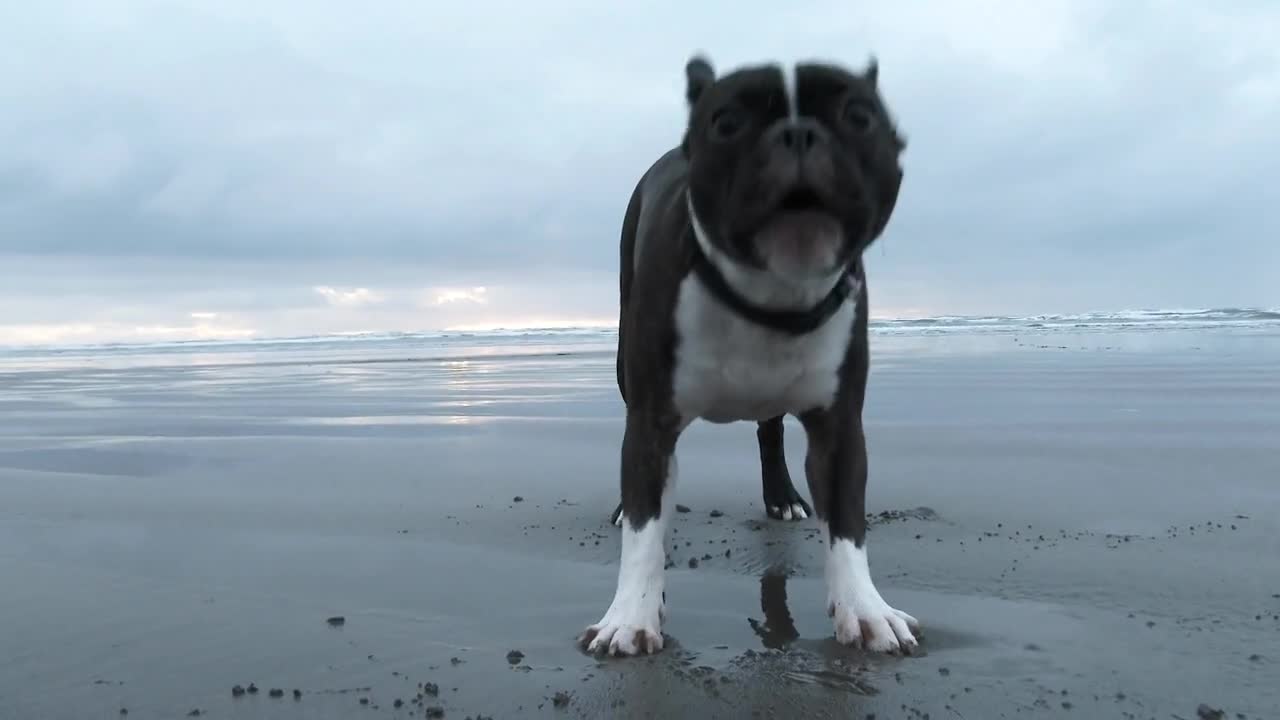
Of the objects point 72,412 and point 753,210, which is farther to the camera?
point 72,412

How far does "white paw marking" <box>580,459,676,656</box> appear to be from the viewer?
2.88 meters

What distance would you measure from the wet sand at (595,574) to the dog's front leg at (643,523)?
12cm

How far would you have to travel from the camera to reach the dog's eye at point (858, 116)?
2.49m

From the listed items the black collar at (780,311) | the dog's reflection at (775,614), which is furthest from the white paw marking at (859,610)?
the black collar at (780,311)

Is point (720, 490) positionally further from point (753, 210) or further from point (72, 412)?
point (72, 412)

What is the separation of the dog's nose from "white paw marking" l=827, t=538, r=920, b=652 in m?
1.32

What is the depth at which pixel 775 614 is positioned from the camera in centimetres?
321

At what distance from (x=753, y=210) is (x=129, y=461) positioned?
216 inches

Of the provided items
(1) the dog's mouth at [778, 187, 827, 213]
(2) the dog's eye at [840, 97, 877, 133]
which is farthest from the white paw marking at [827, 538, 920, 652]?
(2) the dog's eye at [840, 97, 877, 133]

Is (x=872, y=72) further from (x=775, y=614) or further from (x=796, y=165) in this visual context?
(x=775, y=614)

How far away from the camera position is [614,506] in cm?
489

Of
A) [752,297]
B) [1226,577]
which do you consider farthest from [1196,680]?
[752,297]

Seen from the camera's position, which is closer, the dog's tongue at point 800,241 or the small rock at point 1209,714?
the small rock at point 1209,714

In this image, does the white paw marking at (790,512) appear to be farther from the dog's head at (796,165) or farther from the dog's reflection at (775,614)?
the dog's head at (796,165)
